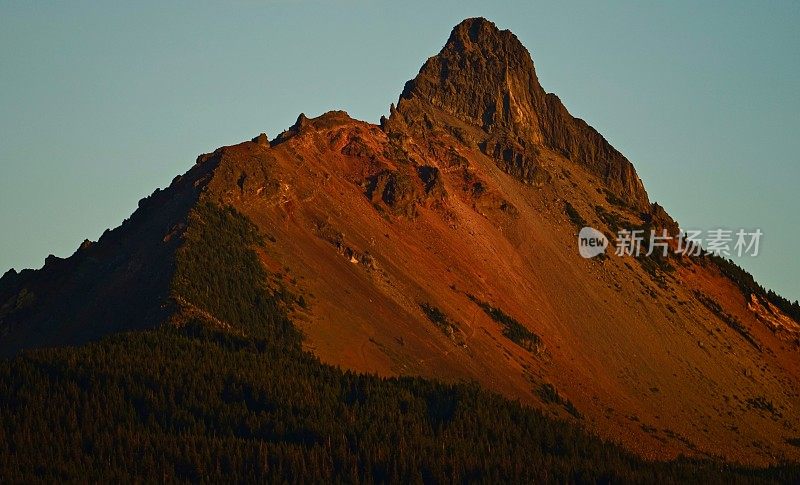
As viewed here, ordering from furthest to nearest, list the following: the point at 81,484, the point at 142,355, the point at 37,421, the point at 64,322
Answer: the point at 64,322
the point at 142,355
the point at 37,421
the point at 81,484

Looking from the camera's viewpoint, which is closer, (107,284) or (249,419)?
(249,419)

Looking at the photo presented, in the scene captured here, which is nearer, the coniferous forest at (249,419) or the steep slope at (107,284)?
the coniferous forest at (249,419)

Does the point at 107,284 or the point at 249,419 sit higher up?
the point at 107,284

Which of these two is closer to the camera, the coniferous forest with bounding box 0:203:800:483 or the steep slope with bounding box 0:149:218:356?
the coniferous forest with bounding box 0:203:800:483

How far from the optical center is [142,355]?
143500mm

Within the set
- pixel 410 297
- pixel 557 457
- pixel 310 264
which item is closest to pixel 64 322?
pixel 310 264

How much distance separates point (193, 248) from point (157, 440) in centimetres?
4005

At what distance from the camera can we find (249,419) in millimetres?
140125

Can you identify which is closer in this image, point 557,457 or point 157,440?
point 157,440

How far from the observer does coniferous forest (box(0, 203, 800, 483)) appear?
12875 centimetres

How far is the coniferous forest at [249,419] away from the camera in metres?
129

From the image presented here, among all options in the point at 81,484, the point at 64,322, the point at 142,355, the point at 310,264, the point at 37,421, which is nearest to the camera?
the point at 81,484

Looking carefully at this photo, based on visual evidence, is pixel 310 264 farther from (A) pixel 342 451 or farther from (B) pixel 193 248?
(A) pixel 342 451

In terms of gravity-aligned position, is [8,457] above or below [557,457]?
below
